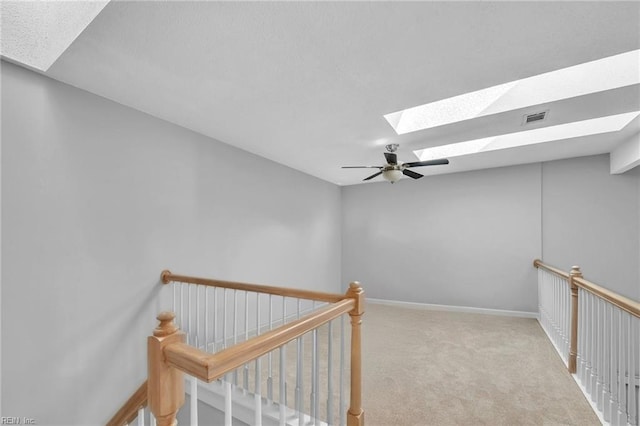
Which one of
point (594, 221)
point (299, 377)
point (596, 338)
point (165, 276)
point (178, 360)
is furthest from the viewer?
point (594, 221)

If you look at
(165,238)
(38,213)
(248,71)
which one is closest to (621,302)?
(248,71)

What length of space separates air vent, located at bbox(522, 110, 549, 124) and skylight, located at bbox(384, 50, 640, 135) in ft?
0.86

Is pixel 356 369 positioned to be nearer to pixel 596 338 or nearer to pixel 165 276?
pixel 596 338

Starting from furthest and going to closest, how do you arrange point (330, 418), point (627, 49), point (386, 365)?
point (386, 365) → point (627, 49) → point (330, 418)

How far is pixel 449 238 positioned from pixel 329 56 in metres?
4.16

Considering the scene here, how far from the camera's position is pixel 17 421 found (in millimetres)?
1837

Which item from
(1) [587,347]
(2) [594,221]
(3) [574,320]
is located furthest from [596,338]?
(2) [594,221]

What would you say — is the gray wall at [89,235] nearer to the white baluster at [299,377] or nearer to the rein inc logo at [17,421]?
the rein inc logo at [17,421]

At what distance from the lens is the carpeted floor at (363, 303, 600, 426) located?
2129 millimetres

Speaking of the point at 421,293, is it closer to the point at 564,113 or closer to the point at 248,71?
the point at 564,113

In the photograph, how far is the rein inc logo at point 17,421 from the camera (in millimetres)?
1791

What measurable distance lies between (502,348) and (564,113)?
257 cm

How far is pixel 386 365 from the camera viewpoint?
2.93m

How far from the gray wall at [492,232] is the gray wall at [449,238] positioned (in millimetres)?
16
